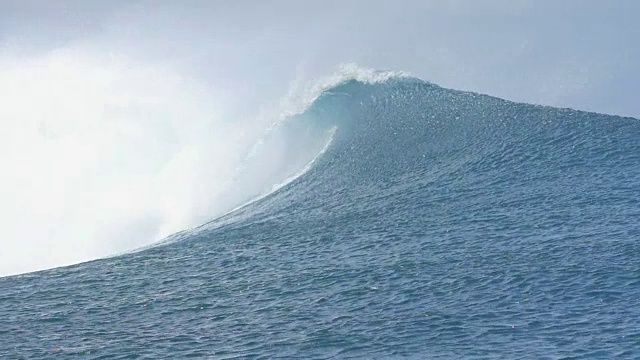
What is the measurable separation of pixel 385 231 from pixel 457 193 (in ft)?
11.0

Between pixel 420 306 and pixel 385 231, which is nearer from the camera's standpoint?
pixel 420 306

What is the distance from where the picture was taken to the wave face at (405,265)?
71.6 feet

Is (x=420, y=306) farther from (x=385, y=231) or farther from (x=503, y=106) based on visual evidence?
(x=503, y=106)

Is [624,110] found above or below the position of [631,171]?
above

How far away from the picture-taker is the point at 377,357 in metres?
20.7

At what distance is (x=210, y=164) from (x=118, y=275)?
48.5ft

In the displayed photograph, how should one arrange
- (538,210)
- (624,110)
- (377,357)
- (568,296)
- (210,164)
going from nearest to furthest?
(377,357) → (568,296) → (538,210) → (210,164) → (624,110)

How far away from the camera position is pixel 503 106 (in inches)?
1515

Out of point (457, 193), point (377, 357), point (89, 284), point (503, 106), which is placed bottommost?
point (377, 357)

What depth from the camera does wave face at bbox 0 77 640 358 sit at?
71.6ft

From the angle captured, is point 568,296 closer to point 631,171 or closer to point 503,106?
point 631,171

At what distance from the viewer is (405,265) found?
2620cm

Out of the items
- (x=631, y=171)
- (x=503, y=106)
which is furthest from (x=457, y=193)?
(x=503, y=106)

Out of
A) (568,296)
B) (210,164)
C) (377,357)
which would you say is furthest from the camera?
(210,164)
